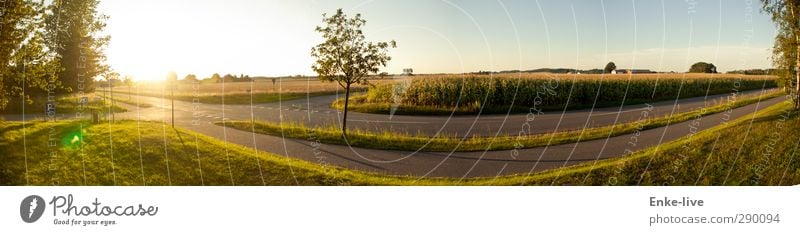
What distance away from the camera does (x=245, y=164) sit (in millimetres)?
5734

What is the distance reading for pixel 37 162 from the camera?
5.40 meters

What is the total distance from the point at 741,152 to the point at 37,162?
8.73 m

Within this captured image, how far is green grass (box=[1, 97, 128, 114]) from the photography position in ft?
17.8

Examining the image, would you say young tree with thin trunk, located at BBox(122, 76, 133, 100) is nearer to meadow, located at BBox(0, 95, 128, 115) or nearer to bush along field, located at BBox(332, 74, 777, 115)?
meadow, located at BBox(0, 95, 128, 115)

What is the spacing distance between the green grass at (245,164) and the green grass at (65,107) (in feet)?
0.72

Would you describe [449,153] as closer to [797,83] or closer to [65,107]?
[65,107]

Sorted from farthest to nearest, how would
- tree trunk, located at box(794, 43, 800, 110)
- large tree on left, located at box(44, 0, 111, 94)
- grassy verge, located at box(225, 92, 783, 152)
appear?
grassy verge, located at box(225, 92, 783, 152), tree trunk, located at box(794, 43, 800, 110), large tree on left, located at box(44, 0, 111, 94)

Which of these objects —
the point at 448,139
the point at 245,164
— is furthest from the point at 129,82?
the point at 448,139

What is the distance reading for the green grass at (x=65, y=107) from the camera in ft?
17.8

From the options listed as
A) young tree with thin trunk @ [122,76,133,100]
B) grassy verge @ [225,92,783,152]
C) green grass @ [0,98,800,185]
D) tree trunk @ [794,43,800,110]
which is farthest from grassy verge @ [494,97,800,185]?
young tree with thin trunk @ [122,76,133,100]

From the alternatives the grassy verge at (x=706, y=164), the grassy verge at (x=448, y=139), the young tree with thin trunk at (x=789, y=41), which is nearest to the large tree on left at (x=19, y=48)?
the grassy verge at (x=448, y=139)

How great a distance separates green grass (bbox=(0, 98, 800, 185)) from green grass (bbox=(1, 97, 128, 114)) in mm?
218
